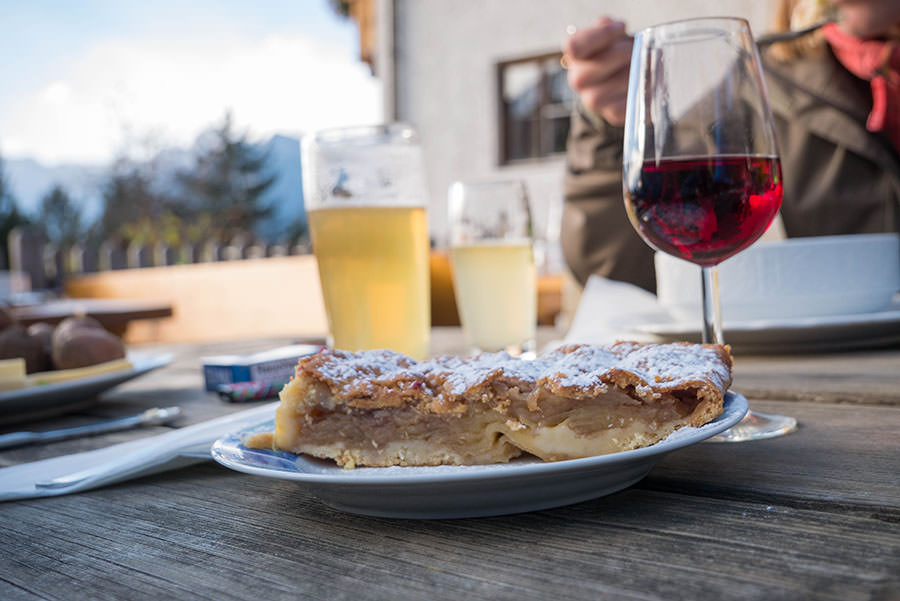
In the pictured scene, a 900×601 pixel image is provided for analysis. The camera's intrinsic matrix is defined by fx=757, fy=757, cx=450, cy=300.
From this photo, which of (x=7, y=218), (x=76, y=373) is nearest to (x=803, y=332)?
(x=76, y=373)

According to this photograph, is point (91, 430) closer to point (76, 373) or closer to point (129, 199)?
point (76, 373)

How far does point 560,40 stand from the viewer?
24.5 feet

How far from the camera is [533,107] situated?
25.8ft

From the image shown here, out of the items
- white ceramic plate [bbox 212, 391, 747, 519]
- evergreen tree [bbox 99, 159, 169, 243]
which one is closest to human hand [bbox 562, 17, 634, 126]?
white ceramic plate [bbox 212, 391, 747, 519]

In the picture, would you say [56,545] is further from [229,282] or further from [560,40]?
[560,40]

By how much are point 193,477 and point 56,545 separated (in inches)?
6.6

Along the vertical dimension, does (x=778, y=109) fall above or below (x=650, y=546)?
above

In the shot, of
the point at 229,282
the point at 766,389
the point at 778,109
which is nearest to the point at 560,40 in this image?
the point at 229,282

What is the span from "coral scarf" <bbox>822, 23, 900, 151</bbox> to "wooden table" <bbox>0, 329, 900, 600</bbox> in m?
1.71

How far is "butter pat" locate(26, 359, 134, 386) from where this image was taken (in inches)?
39.1

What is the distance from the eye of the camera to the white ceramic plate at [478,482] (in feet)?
1.41

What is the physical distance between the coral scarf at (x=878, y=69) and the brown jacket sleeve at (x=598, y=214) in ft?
2.26

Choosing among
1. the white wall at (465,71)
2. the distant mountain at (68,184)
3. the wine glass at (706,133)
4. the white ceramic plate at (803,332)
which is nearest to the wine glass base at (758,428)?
the wine glass at (706,133)

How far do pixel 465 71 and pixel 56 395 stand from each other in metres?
7.54
